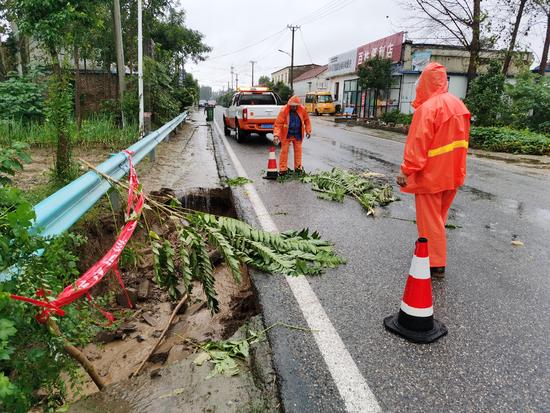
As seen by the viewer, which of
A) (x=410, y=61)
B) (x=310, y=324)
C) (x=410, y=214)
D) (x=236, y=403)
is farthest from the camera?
(x=410, y=61)

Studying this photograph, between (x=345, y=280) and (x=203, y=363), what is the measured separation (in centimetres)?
161

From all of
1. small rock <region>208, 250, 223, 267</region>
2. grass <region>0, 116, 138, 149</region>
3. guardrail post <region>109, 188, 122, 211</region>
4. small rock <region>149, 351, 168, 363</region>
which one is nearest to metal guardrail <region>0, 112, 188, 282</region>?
guardrail post <region>109, 188, 122, 211</region>

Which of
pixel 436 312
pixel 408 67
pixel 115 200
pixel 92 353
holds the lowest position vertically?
pixel 92 353

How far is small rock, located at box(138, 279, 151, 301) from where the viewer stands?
4.08 metres

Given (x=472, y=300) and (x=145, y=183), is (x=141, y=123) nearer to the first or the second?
(x=145, y=183)

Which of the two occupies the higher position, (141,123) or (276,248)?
(141,123)

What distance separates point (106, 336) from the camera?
3.42 metres

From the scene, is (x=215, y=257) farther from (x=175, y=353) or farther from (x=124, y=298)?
(x=175, y=353)

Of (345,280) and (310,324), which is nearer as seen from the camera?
(310,324)

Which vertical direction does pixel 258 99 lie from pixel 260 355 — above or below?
above

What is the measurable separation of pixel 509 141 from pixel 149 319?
49.4 ft

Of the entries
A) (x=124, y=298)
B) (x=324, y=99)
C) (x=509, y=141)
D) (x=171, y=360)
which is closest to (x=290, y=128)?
(x=124, y=298)

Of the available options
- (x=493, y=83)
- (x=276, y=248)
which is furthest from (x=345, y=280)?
(x=493, y=83)

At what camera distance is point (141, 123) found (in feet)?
39.8
